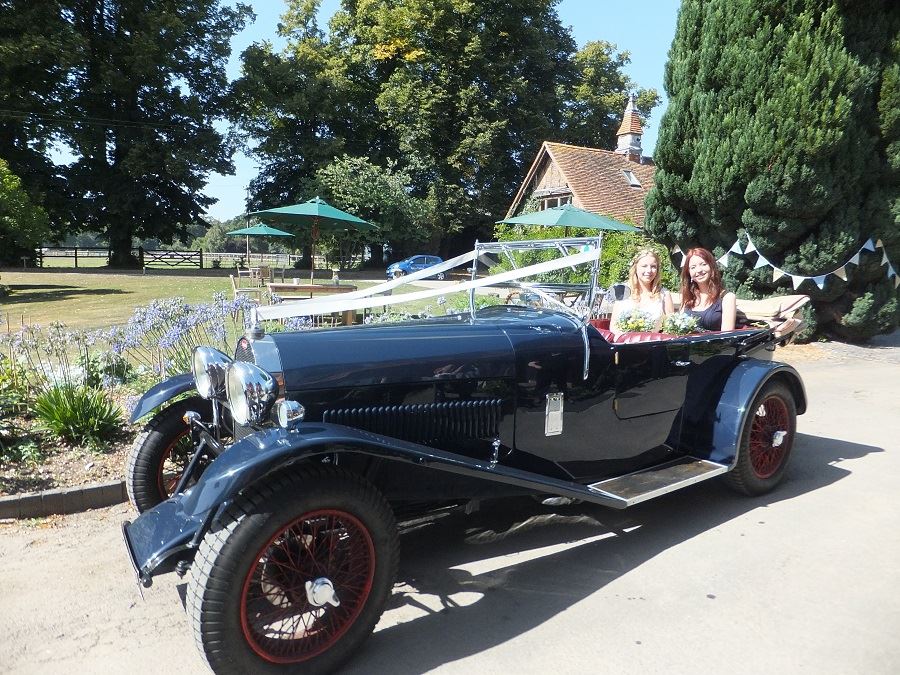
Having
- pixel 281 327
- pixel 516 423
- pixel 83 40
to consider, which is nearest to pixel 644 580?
pixel 516 423

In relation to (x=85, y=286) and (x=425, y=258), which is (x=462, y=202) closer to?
(x=425, y=258)

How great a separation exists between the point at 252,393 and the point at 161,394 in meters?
1.27

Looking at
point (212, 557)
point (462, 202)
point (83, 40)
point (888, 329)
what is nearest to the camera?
point (212, 557)

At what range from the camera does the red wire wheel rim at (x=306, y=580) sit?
2.42 meters

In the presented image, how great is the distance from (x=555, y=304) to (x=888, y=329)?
10.2 m

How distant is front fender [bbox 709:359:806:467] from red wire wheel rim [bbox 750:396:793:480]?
0.21m

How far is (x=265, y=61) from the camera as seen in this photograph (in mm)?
34125

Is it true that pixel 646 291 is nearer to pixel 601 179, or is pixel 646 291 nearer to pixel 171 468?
pixel 171 468

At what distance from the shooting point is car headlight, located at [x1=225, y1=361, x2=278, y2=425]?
104 inches

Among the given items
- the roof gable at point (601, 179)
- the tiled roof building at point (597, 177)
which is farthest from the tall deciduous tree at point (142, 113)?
the roof gable at point (601, 179)

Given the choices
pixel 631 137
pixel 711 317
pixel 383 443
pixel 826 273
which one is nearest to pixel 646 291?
pixel 711 317

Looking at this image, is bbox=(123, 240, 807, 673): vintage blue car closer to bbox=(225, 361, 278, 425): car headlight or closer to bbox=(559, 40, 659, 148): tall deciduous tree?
bbox=(225, 361, 278, 425): car headlight

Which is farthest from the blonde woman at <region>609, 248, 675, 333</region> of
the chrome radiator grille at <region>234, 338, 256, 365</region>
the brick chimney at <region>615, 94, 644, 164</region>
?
the brick chimney at <region>615, 94, 644, 164</region>

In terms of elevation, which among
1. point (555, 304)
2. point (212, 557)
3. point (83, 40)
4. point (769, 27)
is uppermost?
point (83, 40)
